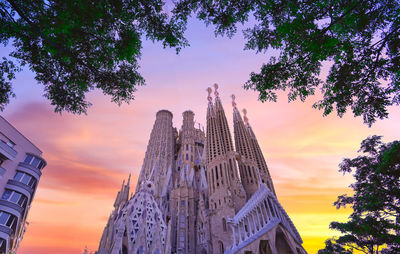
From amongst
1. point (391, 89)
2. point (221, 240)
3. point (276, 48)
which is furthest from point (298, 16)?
point (221, 240)

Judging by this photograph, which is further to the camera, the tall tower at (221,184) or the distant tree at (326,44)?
the tall tower at (221,184)

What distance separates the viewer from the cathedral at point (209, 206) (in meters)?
22.0

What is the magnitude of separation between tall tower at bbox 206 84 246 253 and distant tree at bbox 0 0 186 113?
85.2ft

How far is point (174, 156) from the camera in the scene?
5875 cm

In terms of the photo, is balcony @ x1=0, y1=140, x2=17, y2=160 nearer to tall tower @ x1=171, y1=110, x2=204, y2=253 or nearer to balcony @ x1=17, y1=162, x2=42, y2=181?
balcony @ x1=17, y1=162, x2=42, y2=181

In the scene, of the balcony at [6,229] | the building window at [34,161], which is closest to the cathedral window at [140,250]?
the balcony at [6,229]

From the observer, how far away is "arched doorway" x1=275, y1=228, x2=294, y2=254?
20347 millimetres

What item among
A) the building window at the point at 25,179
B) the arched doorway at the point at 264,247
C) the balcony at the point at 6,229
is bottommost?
the arched doorway at the point at 264,247

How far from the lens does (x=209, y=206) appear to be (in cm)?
3334

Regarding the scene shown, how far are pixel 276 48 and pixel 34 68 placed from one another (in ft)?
31.4

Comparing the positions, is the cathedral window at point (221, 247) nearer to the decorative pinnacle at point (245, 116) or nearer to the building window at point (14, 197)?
the building window at point (14, 197)

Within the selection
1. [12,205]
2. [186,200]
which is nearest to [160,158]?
[186,200]

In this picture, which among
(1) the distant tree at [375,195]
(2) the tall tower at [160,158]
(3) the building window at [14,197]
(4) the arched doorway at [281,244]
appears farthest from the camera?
(2) the tall tower at [160,158]

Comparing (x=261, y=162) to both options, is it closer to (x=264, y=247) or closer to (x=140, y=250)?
(x=264, y=247)
